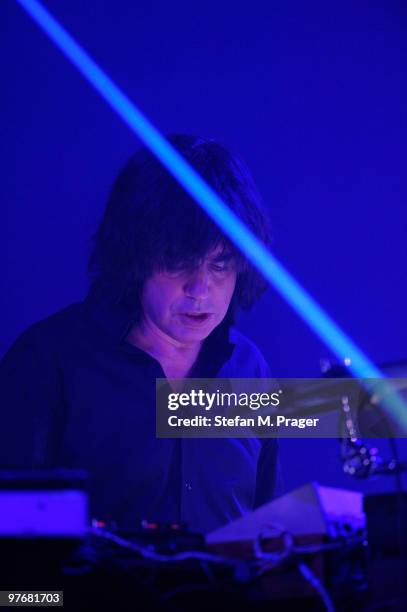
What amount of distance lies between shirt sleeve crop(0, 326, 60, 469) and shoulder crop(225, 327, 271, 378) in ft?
1.61

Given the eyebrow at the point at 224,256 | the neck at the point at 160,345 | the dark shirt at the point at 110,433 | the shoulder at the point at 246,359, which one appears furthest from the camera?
the shoulder at the point at 246,359

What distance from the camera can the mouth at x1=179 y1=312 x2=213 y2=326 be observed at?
2.26 metres

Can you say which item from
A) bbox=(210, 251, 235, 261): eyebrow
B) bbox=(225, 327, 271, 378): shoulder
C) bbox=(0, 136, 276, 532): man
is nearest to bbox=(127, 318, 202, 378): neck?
bbox=(0, 136, 276, 532): man

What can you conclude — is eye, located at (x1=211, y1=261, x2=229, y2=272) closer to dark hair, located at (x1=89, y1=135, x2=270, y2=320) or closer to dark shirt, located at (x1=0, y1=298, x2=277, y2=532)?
dark hair, located at (x1=89, y1=135, x2=270, y2=320)

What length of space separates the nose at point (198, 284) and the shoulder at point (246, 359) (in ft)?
0.80

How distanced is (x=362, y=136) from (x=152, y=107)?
0.65 m

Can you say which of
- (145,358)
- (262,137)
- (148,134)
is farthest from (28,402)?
(262,137)

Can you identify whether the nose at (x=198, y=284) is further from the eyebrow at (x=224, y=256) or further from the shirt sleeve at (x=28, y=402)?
the shirt sleeve at (x=28, y=402)

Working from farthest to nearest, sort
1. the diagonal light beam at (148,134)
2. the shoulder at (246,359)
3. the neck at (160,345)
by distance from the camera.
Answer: the diagonal light beam at (148,134) < the shoulder at (246,359) < the neck at (160,345)

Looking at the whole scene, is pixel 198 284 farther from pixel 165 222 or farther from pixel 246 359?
pixel 246 359

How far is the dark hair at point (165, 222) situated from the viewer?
2.16m

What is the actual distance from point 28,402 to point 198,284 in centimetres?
50

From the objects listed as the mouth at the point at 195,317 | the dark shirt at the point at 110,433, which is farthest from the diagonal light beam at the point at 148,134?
the dark shirt at the point at 110,433

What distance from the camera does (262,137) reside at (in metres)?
2.64
